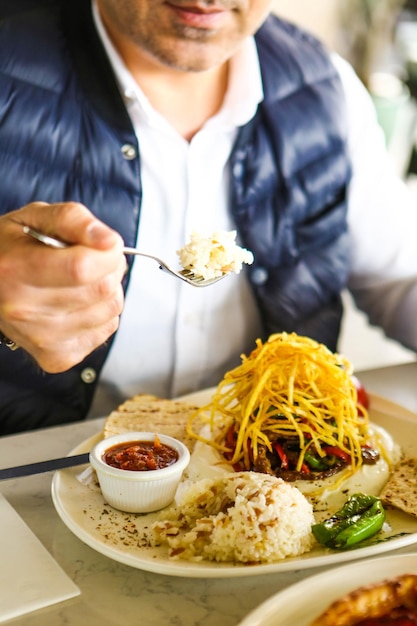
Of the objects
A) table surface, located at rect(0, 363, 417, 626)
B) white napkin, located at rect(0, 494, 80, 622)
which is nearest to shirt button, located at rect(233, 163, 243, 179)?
table surface, located at rect(0, 363, 417, 626)

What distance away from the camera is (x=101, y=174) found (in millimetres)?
2025

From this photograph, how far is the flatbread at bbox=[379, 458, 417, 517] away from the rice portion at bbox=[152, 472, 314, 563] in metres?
0.17

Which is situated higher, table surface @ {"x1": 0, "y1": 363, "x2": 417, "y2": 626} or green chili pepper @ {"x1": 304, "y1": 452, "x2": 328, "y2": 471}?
green chili pepper @ {"x1": 304, "y1": 452, "x2": 328, "y2": 471}

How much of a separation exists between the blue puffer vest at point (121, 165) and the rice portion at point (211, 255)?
2.26 feet

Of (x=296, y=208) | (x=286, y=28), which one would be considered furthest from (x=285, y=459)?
(x=286, y=28)

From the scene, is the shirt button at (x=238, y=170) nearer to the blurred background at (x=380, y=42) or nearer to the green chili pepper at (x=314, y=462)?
the green chili pepper at (x=314, y=462)

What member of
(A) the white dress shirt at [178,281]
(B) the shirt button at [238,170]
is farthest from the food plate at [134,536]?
(B) the shirt button at [238,170]

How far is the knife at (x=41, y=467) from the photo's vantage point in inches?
55.5

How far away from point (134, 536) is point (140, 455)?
16 centimetres

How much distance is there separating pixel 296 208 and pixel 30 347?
3.85 ft

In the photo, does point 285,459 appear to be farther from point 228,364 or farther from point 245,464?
point 228,364

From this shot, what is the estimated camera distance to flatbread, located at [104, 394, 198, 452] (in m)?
1.60

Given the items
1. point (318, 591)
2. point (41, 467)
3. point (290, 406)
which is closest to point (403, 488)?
point (290, 406)

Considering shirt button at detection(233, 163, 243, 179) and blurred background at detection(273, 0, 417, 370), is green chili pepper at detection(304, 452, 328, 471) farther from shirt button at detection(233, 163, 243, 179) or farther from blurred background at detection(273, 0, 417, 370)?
blurred background at detection(273, 0, 417, 370)
